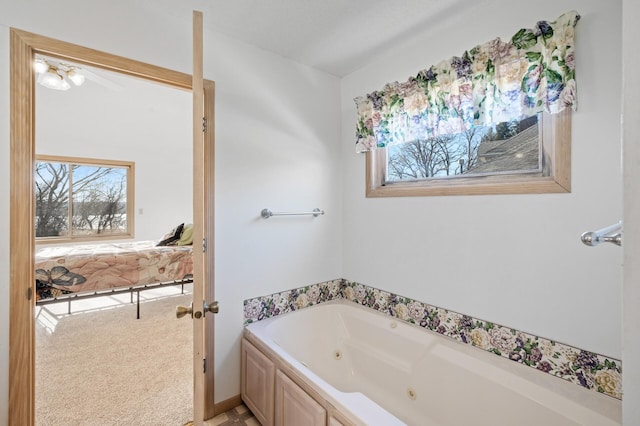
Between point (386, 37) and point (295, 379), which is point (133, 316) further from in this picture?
point (386, 37)

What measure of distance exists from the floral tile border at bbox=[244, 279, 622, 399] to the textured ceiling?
1.76m

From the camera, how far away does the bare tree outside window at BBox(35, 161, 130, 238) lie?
4.79 m

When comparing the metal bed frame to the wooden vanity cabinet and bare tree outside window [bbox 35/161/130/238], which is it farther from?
bare tree outside window [bbox 35/161/130/238]

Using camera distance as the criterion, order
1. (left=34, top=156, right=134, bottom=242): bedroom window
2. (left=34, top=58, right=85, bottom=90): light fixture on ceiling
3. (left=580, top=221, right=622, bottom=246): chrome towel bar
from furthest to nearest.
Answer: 1. (left=34, top=156, right=134, bottom=242): bedroom window
2. (left=34, top=58, right=85, bottom=90): light fixture on ceiling
3. (left=580, top=221, right=622, bottom=246): chrome towel bar

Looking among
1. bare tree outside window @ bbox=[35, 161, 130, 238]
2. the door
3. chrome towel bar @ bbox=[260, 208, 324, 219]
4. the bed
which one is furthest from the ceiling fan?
the door

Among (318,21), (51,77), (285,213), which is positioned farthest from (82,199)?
(318,21)

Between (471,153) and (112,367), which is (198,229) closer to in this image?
(471,153)

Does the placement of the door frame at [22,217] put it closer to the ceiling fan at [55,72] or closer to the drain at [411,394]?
the drain at [411,394]

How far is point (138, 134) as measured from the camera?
210 inches

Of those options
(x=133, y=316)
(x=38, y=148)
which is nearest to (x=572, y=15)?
(x=133, y=316)

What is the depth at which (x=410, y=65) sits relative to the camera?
6.52 ft

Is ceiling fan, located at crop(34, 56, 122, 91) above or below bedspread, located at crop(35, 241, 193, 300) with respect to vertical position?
above

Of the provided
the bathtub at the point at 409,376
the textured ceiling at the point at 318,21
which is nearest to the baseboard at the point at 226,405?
the bathtub at the point at 409,376

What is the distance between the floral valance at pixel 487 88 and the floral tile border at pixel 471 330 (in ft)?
3.66
